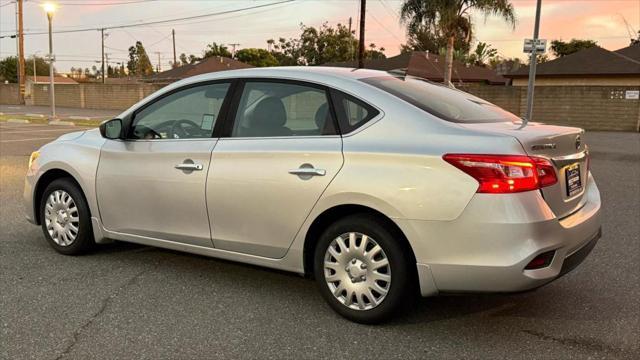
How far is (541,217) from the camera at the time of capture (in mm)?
3143

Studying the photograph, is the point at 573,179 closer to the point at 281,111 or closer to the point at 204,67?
the point at 281,111

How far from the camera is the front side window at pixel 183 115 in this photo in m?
4.25

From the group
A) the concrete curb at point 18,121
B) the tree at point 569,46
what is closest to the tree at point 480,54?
the tree at point 569,46

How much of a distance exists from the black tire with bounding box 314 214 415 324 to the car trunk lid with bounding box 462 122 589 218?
0.81 m

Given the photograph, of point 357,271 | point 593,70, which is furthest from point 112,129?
point 593,70

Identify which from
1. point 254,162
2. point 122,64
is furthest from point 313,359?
point 122,64

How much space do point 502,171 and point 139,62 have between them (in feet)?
351

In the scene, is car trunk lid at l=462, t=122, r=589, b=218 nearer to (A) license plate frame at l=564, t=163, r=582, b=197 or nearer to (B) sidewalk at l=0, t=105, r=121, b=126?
(A) license plate frame at l=564, t=163, r=582, b=197

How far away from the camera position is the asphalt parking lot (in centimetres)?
327

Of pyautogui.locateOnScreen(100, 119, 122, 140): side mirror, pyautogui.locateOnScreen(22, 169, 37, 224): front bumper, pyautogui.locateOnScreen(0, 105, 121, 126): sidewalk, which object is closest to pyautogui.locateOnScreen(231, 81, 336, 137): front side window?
pyautogui.locateOnScreen(100, 119, 122, 140): side mirror

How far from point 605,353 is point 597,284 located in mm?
1280

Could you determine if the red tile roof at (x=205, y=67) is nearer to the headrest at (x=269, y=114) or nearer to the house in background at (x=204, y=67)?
the house in background at (x=204, y=67)

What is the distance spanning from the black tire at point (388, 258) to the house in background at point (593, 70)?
30105mm

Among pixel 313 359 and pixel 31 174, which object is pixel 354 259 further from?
pixel 31 174
